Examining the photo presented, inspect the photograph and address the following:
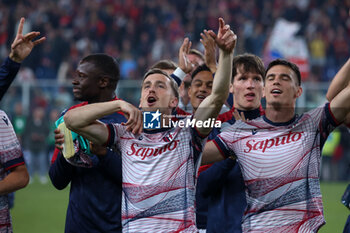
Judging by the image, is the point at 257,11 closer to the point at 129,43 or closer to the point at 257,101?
the point at 129,43

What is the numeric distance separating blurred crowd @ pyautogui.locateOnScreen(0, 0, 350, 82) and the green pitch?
4.55m

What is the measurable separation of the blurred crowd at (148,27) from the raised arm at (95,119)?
1373cm

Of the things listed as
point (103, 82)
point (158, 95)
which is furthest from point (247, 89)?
point (103, 82)

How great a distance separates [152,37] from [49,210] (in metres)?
9.24

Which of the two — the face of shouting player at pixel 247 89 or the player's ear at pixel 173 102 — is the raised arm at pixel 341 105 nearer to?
the face of shouting player at pixel 247 89

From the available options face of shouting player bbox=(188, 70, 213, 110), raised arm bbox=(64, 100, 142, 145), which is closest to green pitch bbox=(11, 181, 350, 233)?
face of shouting player bbox=(188, 70, 213, 110)

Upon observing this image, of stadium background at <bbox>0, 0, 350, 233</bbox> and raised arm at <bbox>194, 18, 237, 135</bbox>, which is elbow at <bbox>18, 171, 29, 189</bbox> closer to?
raised arm at <bbox>194, 18, 237, 135</bbox>

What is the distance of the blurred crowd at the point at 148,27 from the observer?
58.0 feet

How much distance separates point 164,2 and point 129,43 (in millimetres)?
2772

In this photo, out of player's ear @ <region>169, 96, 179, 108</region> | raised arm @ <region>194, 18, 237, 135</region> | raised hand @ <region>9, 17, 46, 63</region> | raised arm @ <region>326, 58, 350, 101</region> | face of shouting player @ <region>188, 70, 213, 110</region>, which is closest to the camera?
raised arm @ <region>194, 18, 237, 135</region>

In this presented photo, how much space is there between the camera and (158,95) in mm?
3805

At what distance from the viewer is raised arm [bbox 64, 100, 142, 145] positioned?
3396mm

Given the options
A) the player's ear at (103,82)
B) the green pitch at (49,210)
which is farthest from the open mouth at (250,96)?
the green pitch at (49,210)

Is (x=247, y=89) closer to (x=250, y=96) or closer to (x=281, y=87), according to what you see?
(x=250, y=96)
